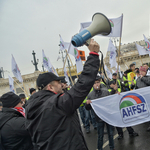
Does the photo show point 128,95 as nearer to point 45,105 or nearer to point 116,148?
point 116,148

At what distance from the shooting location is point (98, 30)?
62.7 inches

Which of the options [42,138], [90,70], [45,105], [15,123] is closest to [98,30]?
[90,70]

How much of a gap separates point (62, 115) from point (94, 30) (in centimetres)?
99

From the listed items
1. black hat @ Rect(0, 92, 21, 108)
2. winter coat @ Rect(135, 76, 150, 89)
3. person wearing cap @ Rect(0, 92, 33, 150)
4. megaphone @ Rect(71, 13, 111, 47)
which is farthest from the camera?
winter coat @ Rect(135, 76, 150, 89)

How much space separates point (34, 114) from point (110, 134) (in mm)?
2855

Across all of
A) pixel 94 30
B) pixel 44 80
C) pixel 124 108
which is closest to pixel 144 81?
pixel 124 108

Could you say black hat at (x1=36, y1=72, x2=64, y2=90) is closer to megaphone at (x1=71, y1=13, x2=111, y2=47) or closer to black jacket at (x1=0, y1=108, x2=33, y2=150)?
megaphone at (x1=71, y1=13, x2=111, y2=47)

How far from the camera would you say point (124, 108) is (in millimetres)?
3990

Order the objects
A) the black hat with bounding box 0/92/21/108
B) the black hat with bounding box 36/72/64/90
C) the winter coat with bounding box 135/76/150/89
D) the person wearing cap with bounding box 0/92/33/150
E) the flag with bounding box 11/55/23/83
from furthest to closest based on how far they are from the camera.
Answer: the flag with bounding box 11/55/23/83, the winter coat with bounding box 135/76/150/89, the black hat with bounding box 0/92/21/108, the person wearing cap with bounding box 0/92/33/150, the black hat with bounding box 36/72/64/90

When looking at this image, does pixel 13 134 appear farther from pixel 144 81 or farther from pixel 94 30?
pixel 144 81

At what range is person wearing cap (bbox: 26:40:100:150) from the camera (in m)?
1.29

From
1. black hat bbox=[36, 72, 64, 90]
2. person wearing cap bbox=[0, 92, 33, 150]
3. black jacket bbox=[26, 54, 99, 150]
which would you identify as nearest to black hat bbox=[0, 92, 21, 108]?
person wearing cap bbox=[0, 92, 33, 150]

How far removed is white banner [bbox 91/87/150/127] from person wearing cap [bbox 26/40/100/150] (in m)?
2.69

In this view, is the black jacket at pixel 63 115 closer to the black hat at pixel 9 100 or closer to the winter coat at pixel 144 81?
the black hat at pixel 9 100
